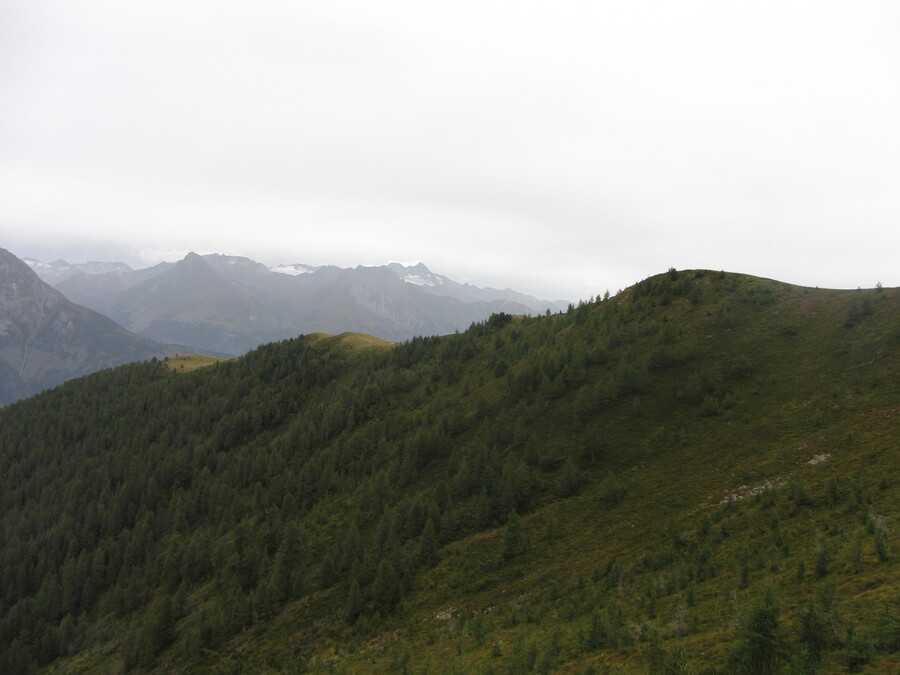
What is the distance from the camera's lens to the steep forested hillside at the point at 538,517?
22.1m

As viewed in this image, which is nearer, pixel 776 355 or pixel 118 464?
pixel 776 355

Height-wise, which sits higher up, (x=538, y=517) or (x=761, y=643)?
(x=761, y=643)

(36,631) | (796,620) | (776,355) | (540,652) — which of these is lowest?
(36,631)

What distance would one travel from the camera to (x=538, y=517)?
160 feet

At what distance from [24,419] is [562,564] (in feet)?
726

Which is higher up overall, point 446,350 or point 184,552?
point 446,350

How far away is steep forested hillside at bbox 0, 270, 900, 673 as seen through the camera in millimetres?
22141

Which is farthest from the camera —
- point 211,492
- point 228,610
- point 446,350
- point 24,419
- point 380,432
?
point 24,419

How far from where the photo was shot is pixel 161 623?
5822cm

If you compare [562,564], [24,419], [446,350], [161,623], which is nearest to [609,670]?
[562,564]

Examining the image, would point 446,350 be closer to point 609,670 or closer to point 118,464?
point 609,670

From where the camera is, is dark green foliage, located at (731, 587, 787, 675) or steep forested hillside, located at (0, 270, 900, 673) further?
steep forested hillside, located at (0, 270, 900, 673)

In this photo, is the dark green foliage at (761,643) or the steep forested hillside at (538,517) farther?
the steep forested hillside at (538,517)

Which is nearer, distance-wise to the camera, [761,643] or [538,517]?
[761,643]
